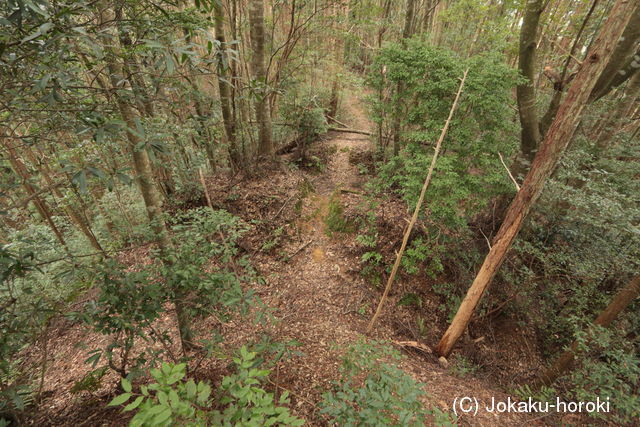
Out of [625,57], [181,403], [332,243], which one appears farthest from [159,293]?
[625,57]

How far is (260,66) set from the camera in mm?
6328

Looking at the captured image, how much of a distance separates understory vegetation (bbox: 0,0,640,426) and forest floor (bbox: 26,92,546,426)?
0.15ft

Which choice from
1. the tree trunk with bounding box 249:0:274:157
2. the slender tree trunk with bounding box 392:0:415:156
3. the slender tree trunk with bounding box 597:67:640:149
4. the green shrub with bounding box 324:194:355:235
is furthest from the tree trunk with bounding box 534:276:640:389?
the tree trunk with bounding box 249:0:274:157

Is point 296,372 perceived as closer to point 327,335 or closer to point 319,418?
point 319,418

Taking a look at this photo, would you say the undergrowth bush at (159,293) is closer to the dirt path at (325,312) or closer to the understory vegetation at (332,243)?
the understory vegetation at (332,243)

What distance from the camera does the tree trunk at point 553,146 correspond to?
293 cm

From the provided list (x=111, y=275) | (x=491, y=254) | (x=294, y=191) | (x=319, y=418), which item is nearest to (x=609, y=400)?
(x=491, y=254)

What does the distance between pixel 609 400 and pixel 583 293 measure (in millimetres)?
1893

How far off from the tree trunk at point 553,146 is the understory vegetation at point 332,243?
3cm

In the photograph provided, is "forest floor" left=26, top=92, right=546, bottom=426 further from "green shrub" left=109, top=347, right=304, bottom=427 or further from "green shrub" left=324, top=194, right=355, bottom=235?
"green shrub" left=109, top=347, right=304, bottom=427

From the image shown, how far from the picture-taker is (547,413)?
3.88 meters

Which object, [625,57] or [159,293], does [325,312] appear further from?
[625,57]

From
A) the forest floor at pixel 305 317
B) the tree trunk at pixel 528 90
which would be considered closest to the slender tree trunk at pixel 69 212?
the forest floor at pixel 305 317

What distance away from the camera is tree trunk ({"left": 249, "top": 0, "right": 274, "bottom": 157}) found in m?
5.82
